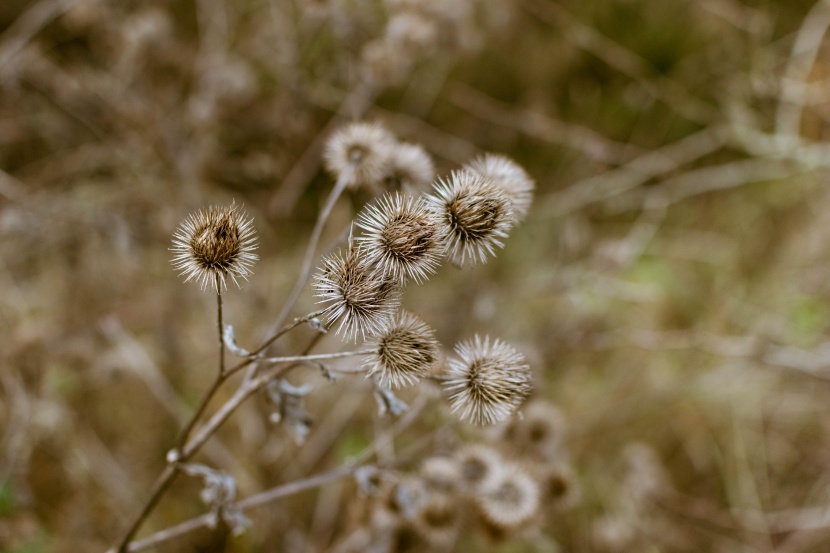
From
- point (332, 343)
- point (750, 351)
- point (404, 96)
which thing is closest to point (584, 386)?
point (750, 351)

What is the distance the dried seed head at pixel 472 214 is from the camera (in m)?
1.16

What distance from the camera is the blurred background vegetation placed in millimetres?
2604

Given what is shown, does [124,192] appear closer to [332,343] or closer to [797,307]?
[332,343]

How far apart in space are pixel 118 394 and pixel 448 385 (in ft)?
8.14

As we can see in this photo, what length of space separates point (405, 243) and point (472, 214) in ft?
0.55

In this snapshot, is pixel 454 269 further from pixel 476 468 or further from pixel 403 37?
pixel 476 468

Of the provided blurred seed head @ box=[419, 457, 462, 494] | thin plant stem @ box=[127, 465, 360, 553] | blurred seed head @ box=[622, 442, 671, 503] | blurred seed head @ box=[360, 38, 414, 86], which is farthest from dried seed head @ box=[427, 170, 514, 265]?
blurred seed head @ box=[622, 442, 671, 503]

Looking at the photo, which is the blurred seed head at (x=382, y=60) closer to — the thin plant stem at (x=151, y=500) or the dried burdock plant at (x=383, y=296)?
the dried burdock plant at (x=383, y=296)

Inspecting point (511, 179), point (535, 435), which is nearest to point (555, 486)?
point (535, 435)

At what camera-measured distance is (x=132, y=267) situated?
3.17 metres

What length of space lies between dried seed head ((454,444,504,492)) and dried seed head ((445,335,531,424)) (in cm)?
60

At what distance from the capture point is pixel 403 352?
1.12m

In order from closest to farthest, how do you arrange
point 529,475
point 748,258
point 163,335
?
point 529,475 → point 163,335 → point 748,258

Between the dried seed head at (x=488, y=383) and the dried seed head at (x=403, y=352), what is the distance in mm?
92
